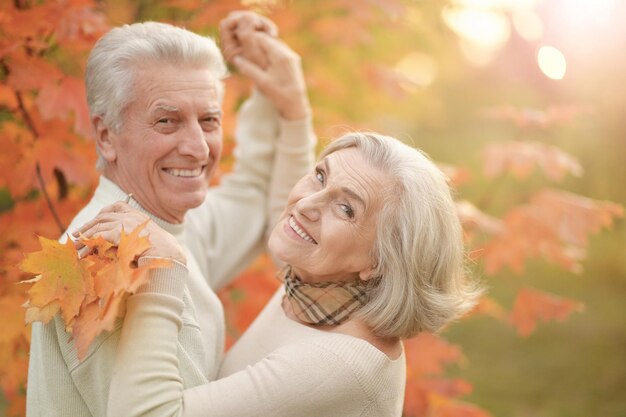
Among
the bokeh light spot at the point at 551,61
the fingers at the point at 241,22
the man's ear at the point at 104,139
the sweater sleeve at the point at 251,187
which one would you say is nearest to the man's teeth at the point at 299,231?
the man's ear at the point at 104,139

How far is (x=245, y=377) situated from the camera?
6.34 feet

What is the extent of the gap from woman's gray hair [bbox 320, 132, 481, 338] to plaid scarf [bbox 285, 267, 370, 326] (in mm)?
38

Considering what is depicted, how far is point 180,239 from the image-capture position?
95.9 inches

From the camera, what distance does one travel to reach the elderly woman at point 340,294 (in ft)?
6.18

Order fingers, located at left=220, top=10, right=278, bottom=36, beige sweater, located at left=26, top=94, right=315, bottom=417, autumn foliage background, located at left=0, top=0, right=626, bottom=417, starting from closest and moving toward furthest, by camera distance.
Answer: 1. beige sweater, located at left=26, top=94, right=315, bottom=417
2. autumn foliage background, located at left=0, top=0, right=626, bottom=417
3. fingers, located at left=220, top=10, right=278, bottom=36

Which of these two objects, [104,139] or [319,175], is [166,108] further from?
[319,175]

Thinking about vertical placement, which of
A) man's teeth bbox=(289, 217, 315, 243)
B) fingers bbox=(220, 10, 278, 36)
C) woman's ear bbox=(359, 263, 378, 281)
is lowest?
woman's ear bbox=(359, 263, 378, 281)

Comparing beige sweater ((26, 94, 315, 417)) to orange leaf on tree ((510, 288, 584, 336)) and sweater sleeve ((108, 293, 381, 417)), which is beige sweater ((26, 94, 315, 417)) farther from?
orange leaf on tree ((510, 288, 584, 336))

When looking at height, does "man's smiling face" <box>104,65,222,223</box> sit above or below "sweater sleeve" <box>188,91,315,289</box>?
above

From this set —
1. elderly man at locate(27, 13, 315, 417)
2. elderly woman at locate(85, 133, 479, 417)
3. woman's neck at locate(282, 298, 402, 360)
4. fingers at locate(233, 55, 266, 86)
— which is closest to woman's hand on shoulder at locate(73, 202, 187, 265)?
elderly woman at locate(85, 133, 479, 417)

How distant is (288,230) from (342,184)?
0.21 metres

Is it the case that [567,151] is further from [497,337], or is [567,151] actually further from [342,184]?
[342,184]

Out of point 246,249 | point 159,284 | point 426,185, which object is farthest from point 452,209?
point 246,249

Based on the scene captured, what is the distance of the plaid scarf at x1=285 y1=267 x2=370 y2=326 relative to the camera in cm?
214
